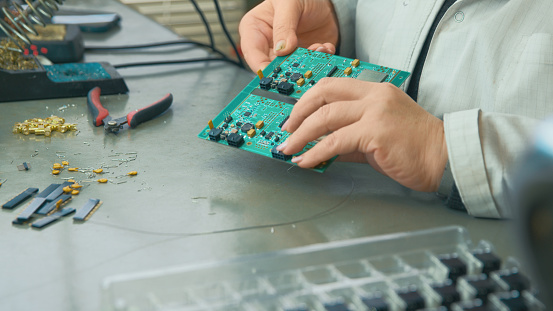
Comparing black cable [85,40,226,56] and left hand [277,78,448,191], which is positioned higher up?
left hand [277,78,448,191]

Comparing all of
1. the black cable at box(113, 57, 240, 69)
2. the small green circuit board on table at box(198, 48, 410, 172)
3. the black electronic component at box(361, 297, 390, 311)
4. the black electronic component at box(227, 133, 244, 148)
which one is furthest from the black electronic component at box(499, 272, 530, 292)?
the black cable at box(113, 57, 240, 69)

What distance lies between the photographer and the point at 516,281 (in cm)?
58

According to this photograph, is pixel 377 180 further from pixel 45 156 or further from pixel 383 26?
pixel 45 156

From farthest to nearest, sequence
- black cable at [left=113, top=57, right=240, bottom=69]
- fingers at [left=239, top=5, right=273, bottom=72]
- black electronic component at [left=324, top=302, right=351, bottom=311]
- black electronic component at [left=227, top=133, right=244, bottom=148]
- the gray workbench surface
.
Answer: black cable at [left=113, top=57, right=240, bottom=69], fingers at [left=239, top=5, right=273, bottom=72], black electronic component at [left=227, top=133, right=244, bottom=148], the gray workbench surface, black electronic component at [left=324, top=302, right=351, bottom=311]

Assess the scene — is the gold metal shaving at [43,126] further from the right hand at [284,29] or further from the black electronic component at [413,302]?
the black electronic component at [413,302]

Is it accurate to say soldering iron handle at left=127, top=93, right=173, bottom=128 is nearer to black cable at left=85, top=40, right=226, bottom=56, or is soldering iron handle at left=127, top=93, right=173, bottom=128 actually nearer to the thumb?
the thumb

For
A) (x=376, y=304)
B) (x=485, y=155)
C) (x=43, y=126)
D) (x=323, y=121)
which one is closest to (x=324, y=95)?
(x=323, y=121)

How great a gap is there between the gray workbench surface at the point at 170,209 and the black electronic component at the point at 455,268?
0.21 meters

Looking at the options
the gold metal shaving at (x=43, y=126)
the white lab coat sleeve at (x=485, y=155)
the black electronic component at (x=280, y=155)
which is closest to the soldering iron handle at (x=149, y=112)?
the gold metal shaving at (x=43, y=126)

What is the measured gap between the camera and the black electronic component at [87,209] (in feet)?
2.93

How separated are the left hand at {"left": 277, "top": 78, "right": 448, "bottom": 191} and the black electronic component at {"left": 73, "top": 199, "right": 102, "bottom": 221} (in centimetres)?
32

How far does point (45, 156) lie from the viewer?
109cm

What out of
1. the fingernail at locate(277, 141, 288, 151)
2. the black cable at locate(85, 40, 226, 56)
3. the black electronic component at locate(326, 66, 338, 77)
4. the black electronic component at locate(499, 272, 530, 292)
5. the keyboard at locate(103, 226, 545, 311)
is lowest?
the black cable at locate(85, 40, 226, 56)

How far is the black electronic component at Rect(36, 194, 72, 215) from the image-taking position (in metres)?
0.90
